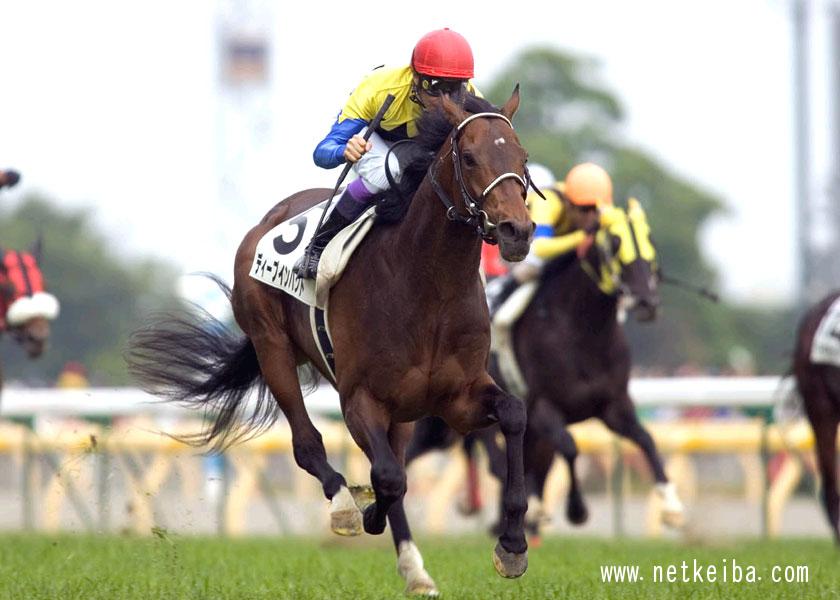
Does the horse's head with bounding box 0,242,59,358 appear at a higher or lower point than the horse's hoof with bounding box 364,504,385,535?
lower

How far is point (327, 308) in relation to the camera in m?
6.87

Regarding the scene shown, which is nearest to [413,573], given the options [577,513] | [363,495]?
[363,495]

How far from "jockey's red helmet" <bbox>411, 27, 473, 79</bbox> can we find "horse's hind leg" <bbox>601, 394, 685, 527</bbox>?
12.7 ft

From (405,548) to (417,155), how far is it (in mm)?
1714

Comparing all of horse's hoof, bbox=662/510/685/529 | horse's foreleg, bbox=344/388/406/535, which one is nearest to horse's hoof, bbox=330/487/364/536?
horse's foreleg, bbox=344/388/406/535

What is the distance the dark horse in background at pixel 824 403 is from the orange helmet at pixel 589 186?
1599 millimetres

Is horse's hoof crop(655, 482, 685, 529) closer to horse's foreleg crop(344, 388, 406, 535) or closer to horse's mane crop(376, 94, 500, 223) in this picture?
horse's foreleg crop(344, 388, 406, 535)

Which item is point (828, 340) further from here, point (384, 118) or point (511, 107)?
point (511, 107)

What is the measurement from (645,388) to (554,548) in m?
3.39

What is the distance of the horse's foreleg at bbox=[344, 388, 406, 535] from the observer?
6.29m

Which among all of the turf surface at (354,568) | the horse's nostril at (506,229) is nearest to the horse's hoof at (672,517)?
the turf surface at (354,568)

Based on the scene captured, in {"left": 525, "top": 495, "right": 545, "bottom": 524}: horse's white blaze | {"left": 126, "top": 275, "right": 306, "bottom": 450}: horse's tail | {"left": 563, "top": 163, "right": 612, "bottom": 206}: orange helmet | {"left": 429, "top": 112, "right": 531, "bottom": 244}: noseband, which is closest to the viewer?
{"left": 429, "top": 112, "right": 531, "bottom": 244}: noseband

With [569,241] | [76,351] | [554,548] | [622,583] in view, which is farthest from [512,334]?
[76,351]

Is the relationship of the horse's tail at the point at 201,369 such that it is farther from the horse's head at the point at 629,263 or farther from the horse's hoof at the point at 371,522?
the horse's head at the point at 629,263
